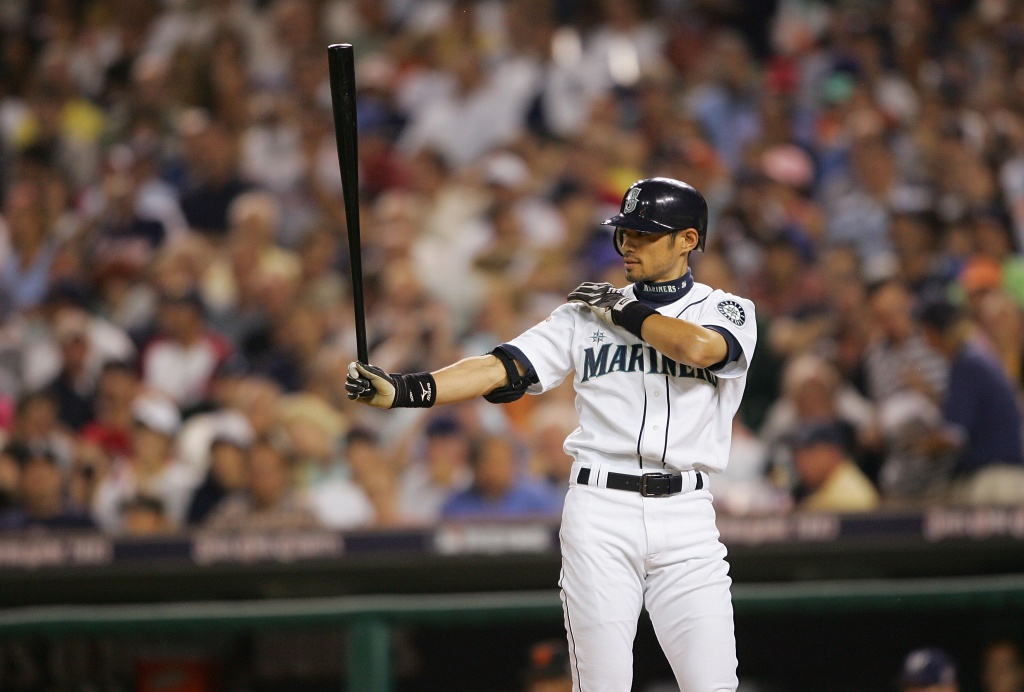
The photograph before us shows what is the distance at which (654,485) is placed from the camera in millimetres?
2953

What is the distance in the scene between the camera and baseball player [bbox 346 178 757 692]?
2906 millimetres

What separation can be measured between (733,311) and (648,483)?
0.45 metres

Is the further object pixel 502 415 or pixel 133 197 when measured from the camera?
pixel 133 197

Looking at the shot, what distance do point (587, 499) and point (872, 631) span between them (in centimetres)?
255

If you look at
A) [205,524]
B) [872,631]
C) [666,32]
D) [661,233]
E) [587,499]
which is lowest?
[872,631]

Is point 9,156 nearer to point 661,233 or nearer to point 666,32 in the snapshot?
point 666,32

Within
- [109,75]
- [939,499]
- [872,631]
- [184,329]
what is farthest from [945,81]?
[109,75]

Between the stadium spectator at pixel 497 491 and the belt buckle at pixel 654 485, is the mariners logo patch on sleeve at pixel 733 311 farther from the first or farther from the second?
the stadium spectator at pixel 497 491

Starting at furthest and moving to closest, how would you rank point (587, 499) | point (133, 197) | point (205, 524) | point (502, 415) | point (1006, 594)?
point (133, 197) → point (502, 415) → point (205, 524) → point (1006, 594) → point (587, 499)

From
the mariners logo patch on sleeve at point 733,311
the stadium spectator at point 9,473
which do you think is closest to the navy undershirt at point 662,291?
the mariners logo patch on sleeve at point 733,311

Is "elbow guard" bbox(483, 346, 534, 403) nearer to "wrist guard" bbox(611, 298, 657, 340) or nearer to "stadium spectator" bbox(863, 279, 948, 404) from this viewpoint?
"wrist guard" bbox(611, 298, 657, 340)

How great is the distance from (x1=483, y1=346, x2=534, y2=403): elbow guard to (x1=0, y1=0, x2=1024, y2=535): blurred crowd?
212cm

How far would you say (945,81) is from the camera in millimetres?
7918

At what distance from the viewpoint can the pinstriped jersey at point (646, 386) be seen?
9.83 feet
